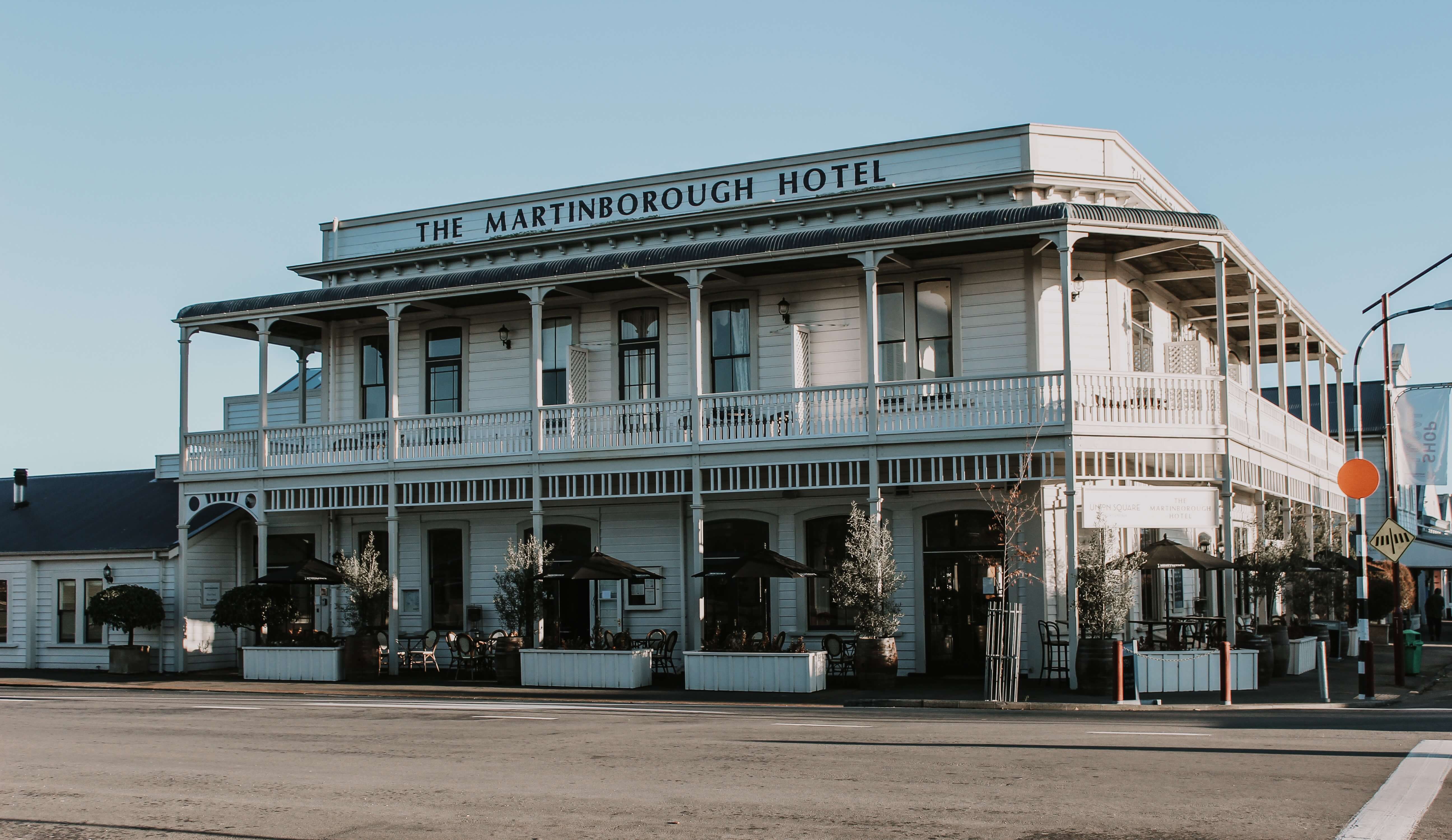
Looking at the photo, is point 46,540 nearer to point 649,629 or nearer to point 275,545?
point 275,545

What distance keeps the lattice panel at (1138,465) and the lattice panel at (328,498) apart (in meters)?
12.5

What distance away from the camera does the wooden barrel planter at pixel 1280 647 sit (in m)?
22.8

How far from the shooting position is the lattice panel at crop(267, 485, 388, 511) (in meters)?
24.9

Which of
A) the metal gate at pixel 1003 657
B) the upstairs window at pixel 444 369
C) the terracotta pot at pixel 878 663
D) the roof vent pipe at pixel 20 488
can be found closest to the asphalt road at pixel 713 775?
the metal gate at pixel 1003 657

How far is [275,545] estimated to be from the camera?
28.3m

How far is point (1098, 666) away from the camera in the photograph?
19.2 meters

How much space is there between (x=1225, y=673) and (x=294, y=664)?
16.0 metres

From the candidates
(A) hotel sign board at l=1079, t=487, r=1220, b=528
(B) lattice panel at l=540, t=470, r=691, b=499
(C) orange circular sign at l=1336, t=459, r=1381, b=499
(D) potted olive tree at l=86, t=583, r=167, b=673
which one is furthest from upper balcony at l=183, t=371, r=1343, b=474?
(D) potted olive tree at l=86, t=583, r=167, b=673

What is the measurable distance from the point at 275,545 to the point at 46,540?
535cm

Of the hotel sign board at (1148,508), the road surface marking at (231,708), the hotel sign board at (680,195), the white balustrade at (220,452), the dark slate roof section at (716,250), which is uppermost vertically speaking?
the hotel sign board at (680,195)

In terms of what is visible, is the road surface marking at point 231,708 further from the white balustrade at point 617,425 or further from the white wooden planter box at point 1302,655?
the white wooden planter box at point 1302,655

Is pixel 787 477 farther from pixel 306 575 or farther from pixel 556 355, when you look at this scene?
pixel 306 575

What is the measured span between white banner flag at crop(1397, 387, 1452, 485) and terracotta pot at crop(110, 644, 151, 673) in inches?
1163

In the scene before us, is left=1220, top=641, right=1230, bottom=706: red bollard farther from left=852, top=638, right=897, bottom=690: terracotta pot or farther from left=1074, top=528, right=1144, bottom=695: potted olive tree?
left=852, top=638, right=897, bottom=690: terracotta pot
